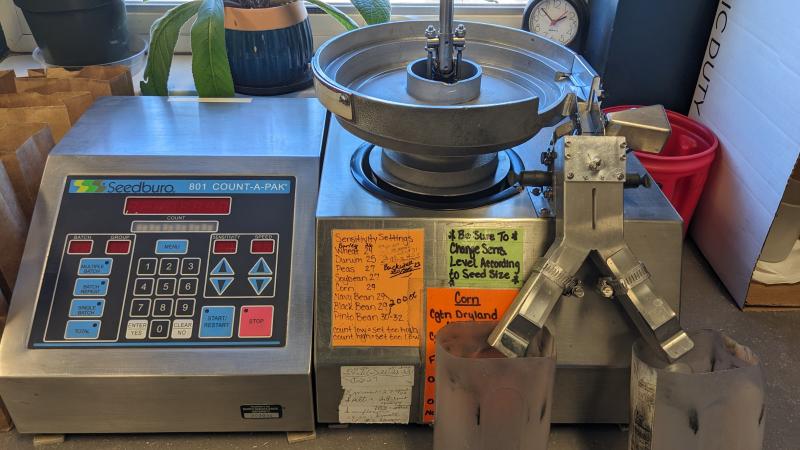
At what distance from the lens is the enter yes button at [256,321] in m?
0.82

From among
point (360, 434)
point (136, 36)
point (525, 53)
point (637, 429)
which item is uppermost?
point (525, 53)

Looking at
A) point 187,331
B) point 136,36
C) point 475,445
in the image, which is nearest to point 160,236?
point 187,331

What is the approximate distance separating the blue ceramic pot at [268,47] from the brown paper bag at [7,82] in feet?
1.13

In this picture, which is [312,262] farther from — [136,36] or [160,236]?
[136,36]

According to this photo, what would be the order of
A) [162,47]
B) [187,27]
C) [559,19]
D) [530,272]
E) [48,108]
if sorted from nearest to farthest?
[530,272]
[48,108]
[162,47]
[559,19]
[187,27]

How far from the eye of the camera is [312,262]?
33.2 inches

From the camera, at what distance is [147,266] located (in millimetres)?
844

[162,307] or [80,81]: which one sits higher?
[80,81]

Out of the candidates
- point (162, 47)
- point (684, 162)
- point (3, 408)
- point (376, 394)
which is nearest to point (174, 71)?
point (162, 47)

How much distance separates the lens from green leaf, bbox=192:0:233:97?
3.43ft

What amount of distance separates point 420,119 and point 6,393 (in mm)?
612

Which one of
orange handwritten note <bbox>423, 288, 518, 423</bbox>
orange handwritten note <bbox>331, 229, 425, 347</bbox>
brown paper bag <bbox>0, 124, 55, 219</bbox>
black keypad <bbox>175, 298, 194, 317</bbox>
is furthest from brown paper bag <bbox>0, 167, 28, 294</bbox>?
orange handwritten note <bbox>423, 288, 518, 423</bbox>

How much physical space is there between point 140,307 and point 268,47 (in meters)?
0.53

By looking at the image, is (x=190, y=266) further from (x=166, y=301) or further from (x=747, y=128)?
(x=747, y=128)
